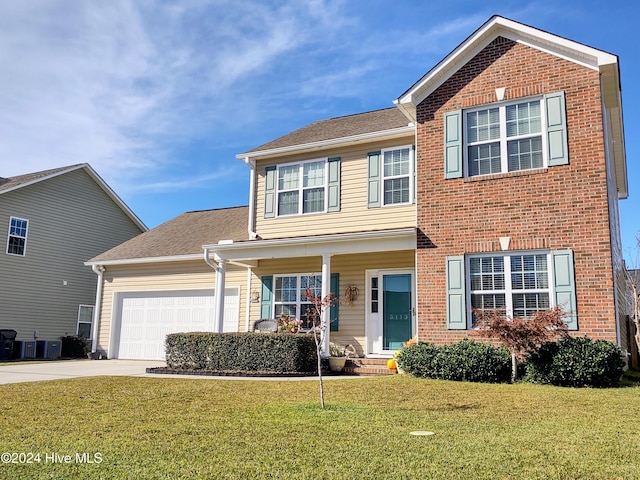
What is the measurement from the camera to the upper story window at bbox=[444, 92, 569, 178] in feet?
36.7

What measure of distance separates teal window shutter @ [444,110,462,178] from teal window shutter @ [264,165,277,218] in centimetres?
530

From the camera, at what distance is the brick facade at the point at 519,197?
10.5 metres

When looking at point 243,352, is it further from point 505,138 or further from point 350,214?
point 505,138

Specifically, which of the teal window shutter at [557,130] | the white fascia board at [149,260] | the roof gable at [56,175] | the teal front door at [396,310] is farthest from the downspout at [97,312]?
the teal window shutter at [557,130]

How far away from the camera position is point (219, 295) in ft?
48.4

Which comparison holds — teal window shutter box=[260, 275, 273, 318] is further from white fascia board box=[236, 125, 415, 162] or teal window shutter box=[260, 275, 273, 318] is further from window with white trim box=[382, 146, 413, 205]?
window with white trim box=[382, 146, 413, 205]

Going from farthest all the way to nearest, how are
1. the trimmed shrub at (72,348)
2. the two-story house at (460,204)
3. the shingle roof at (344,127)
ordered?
the trimmed shrub at (72,348) → the shingle roof at (344,127) → the two-story house at (460,204)

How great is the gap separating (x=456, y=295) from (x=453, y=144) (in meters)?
3.36

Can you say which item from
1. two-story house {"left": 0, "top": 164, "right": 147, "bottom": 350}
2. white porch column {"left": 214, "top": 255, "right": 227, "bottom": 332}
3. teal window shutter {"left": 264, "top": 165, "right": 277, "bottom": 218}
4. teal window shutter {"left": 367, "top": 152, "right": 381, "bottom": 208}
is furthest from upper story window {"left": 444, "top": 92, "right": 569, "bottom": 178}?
two-story house {"left": 0, "top": 164, "right": 147, "bottom": 350}

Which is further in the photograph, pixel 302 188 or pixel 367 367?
pixel 302 188

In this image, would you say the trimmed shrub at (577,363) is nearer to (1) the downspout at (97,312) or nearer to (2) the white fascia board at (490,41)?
(2) the white fascia board at (490,41)

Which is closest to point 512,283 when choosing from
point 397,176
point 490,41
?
point 397,176

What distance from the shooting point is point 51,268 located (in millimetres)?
21594

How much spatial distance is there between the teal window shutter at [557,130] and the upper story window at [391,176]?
348cm
